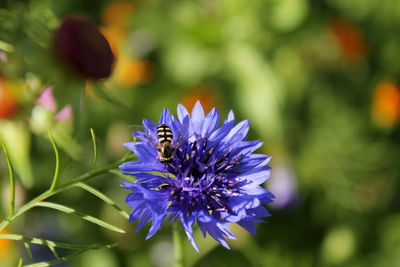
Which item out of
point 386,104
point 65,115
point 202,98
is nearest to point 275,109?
point 202,98

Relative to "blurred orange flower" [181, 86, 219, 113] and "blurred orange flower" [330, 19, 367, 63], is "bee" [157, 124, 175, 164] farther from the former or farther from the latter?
"blurred orange flower" [330, 19, 367, 63]

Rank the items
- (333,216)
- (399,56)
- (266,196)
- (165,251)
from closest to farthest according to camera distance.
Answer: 1. (266,196)
2. (165,251)
3. (333,216)
4. (399,56)

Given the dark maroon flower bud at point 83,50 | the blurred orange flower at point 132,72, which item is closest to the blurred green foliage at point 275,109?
the blurred orange flower at point 132,72

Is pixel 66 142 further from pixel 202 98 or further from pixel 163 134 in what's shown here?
pixel 202 98

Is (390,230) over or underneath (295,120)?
underneath

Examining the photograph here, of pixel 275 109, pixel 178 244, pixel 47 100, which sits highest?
pixel 47 100

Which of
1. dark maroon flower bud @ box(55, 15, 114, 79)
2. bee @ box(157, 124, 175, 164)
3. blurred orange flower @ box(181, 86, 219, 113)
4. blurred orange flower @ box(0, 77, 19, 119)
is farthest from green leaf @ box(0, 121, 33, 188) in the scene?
blurred orange flower @ box(181, 86, 219, 113)

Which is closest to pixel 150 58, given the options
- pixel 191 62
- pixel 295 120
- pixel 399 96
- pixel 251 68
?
pixel 191 62

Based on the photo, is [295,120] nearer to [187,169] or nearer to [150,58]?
[150,58]
